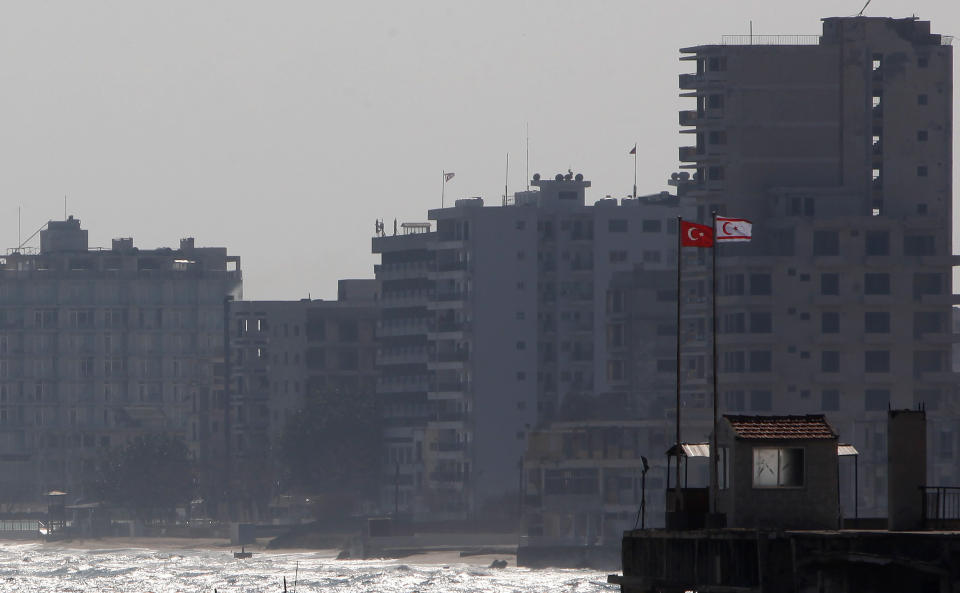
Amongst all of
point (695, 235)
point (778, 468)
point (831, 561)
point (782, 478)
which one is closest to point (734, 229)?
point (695, 235)

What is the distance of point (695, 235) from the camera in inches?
3275

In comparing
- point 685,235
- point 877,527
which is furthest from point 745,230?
point 877,527

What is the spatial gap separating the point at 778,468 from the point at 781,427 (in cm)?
122

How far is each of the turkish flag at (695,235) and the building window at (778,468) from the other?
14471mm

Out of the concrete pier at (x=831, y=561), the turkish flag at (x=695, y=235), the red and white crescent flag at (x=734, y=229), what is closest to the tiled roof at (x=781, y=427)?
the concrete pier at (x=831, y=561)

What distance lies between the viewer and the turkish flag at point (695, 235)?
272 ft

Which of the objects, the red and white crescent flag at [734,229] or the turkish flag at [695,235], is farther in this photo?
the red and white crescent flag at [734,229]

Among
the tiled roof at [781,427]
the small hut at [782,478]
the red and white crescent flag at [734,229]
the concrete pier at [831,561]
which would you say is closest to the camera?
the concrete pier at [831,561]

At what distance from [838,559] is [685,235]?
21588 mm

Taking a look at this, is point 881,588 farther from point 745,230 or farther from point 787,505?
point 745,230

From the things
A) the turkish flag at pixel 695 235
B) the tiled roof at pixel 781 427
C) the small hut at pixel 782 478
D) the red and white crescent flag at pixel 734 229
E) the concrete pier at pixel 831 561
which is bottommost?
A: the concrete pier at pixel 831 561

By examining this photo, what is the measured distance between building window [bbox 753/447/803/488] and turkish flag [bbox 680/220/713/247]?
47.5ft

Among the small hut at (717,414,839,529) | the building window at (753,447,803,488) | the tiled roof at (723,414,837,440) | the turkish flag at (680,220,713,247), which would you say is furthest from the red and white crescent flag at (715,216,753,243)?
the building window at (753,447,803,488)

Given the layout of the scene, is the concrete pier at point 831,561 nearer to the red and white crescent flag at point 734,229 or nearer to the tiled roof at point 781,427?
the tiled roof at point 781,427
